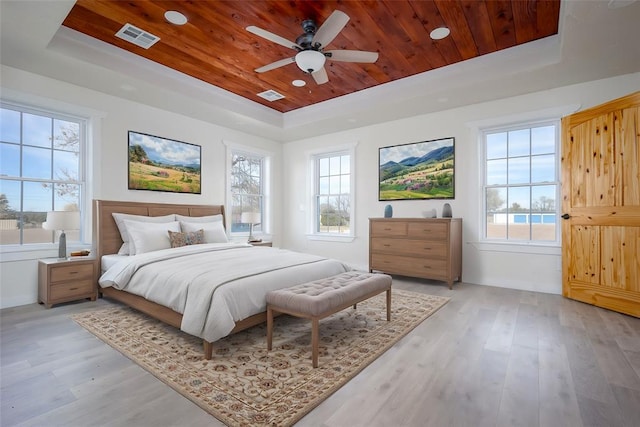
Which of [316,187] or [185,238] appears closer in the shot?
[185,238]

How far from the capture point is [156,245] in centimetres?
392

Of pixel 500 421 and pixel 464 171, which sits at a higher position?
pixel 464 171

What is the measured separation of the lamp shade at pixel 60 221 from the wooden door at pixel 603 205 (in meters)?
5.73

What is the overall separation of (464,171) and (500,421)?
12.5 ft

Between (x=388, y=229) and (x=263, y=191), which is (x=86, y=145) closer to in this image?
(x=263, y=191)

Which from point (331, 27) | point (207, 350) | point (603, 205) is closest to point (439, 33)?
point (331, 27)

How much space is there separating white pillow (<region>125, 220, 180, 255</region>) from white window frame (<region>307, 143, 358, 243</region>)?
3048 mm

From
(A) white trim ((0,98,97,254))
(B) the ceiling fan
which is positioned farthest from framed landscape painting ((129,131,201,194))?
(B) the ceiling fan

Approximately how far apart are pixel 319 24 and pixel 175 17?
4.47ft

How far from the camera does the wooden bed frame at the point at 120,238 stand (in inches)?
102

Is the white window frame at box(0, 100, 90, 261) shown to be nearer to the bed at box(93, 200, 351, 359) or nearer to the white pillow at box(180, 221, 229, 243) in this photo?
the bed at box(93, 200, 351, 359)

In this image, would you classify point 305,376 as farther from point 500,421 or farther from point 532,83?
point 532,83

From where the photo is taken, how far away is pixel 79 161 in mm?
4109

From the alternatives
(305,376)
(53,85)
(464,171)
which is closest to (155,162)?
(53,85)
